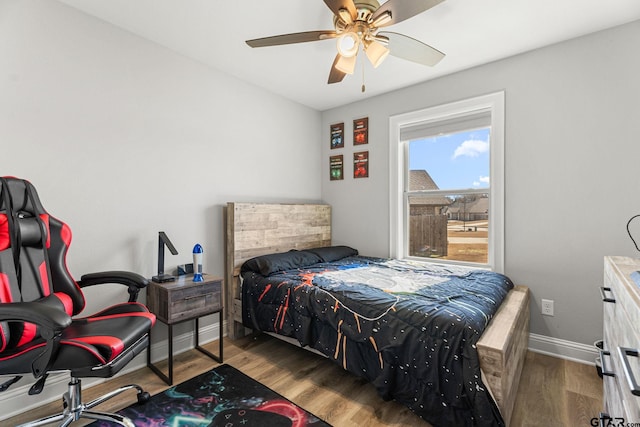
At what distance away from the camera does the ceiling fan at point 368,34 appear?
1536 millimetres

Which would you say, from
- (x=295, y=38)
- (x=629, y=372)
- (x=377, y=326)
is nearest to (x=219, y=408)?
(x=377, y=326)

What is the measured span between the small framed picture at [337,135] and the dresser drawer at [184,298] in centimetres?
225

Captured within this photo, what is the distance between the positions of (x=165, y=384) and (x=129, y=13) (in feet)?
8.35

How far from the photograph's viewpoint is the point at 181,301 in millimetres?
2139

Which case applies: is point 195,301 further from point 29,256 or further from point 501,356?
point 501,356

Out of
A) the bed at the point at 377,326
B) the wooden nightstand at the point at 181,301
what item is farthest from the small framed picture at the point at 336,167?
the wooden nightstand at the point at 181,301

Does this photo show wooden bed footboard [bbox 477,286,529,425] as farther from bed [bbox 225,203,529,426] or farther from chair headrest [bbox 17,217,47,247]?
chair headrest [bbox 17,217,47,247]

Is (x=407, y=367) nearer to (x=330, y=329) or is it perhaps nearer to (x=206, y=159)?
(x=330, y=329)

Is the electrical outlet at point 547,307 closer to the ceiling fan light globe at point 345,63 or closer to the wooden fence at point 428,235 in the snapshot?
the wooden fence at point 428,235

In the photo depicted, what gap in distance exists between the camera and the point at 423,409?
62.9 inches

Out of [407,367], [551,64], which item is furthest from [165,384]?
[551,64]

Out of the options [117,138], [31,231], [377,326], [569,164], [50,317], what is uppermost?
[117,138]

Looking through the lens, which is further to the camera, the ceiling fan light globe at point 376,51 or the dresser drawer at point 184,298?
the dresser drawer at point 184,298

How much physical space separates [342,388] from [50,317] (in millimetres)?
1640
